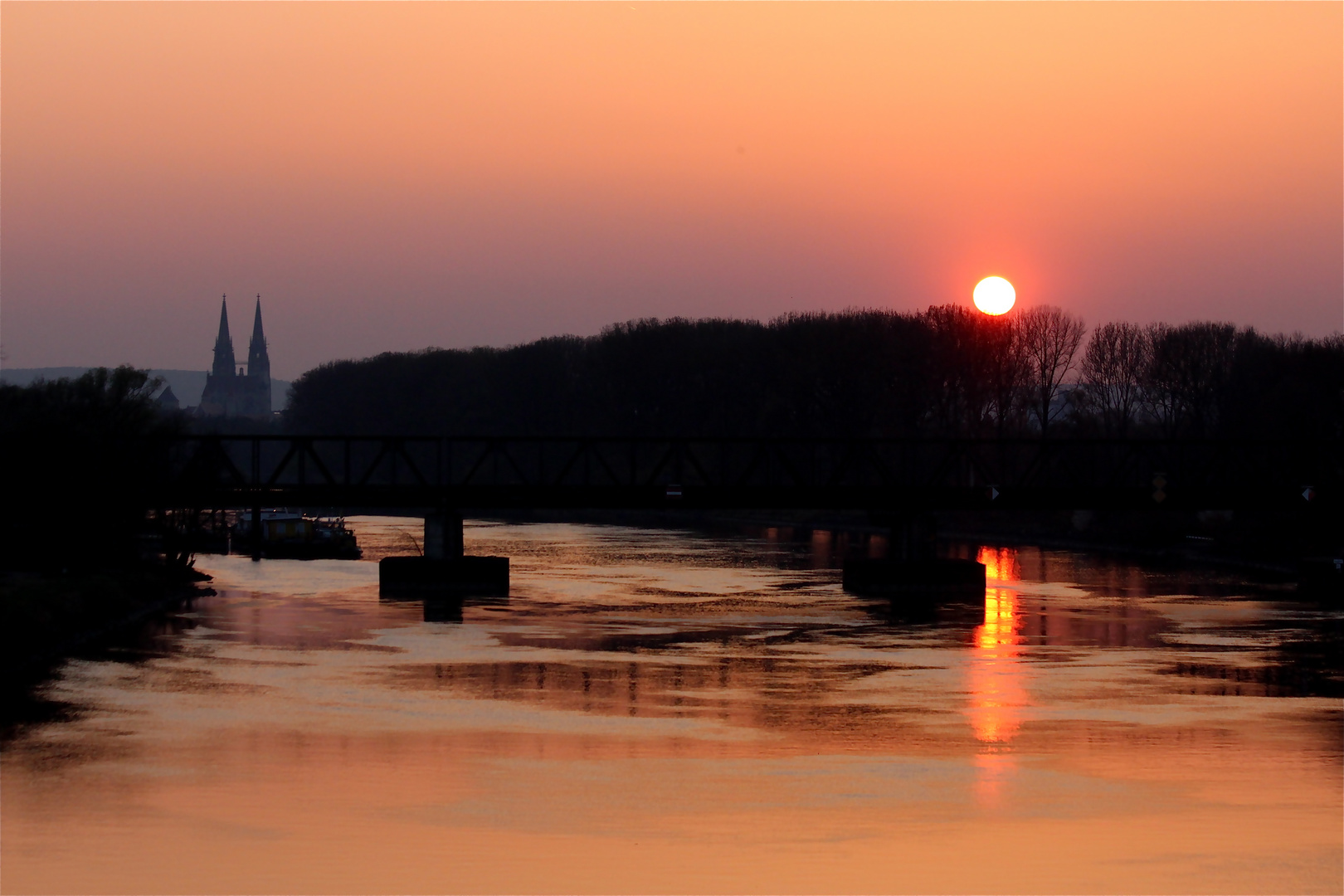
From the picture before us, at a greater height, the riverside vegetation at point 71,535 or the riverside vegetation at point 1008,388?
the riverside vegetation at point 1008,388

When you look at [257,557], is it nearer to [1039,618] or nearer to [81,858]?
[1039,618]

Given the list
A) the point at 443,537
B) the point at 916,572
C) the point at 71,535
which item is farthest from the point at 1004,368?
the point at 71,535

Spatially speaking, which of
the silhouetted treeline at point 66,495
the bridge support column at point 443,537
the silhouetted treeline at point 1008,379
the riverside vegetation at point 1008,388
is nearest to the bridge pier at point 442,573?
the bridge support column at point 443,537

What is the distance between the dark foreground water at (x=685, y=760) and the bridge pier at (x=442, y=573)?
11.7 m

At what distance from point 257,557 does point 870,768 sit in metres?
75.4

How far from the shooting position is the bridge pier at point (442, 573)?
7331 cm

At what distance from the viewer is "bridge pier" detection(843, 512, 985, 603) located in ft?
245

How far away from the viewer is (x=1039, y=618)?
6388 cm

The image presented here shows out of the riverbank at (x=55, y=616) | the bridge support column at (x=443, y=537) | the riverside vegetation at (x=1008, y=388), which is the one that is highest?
the riverside vegetation at (x=1008, y=388)

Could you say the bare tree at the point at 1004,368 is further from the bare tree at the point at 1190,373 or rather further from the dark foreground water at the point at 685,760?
the dark foreground water at the point at 685,760

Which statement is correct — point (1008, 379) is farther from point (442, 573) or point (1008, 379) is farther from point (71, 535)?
point (71, 535)

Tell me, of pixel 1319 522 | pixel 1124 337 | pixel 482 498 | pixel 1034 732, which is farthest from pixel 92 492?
pixel 1124 337

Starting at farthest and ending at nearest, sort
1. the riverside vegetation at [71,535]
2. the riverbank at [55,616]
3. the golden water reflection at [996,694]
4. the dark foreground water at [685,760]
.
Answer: the riverside vegetation at [71,535] < the riverbank at [55,616] < the golden water reflection at [996,694] < the dark foreground water at [685,760]

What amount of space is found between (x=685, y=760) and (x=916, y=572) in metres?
45.7
